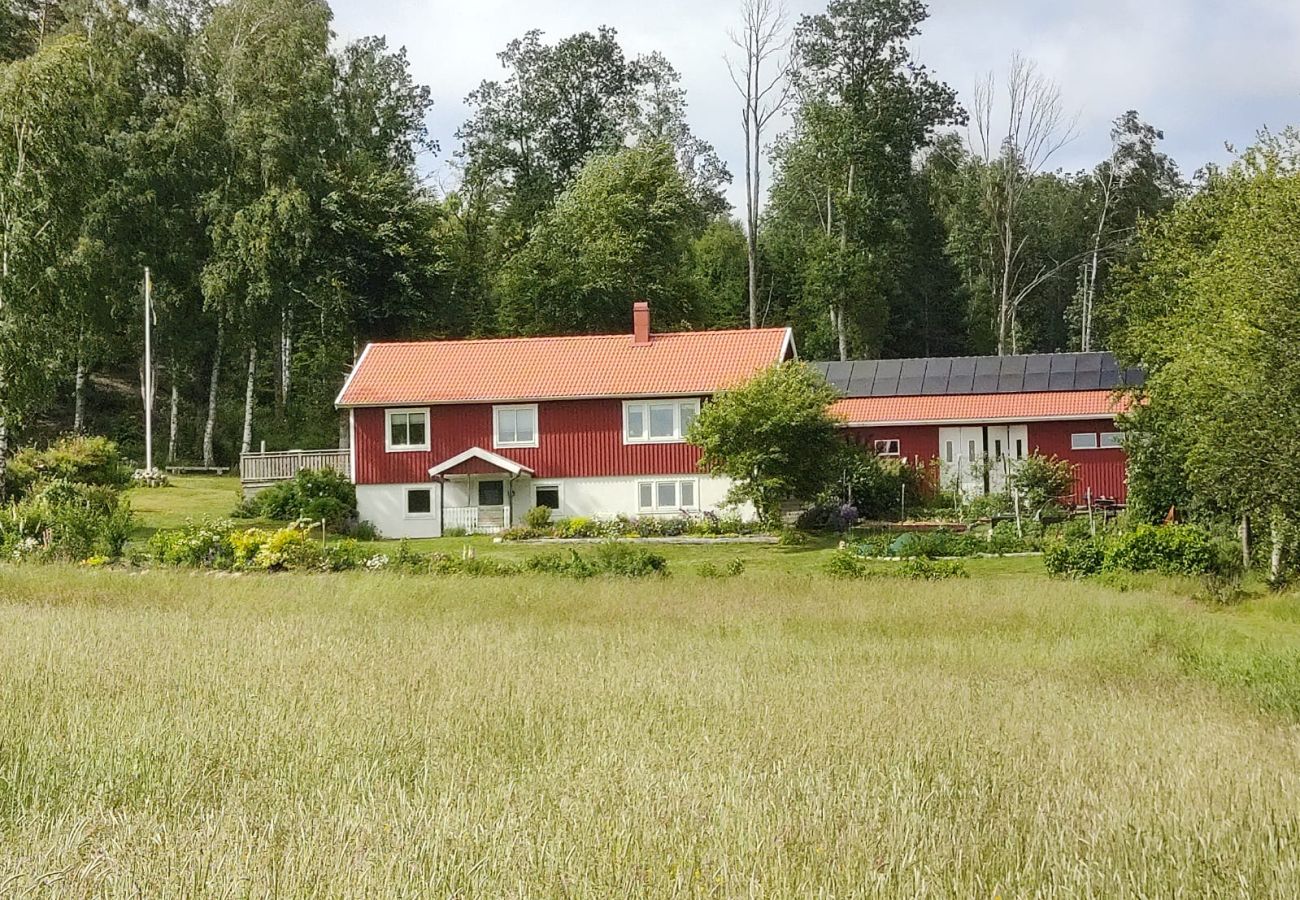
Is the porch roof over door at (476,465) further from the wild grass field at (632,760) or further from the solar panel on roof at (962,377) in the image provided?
the wild grass field at (632,760)

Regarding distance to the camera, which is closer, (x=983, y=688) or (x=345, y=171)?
(x=983, y=688)

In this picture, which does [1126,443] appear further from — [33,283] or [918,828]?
[918,828]

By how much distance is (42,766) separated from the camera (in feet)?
22.1

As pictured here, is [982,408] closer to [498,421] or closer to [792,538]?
[792,538]

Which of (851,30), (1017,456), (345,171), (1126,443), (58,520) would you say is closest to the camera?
(58,520)

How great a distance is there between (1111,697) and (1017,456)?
97.3ft

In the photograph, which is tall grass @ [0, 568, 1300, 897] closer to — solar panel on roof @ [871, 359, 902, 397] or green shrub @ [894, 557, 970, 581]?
green shrub @ [894, 557, 970, 581]

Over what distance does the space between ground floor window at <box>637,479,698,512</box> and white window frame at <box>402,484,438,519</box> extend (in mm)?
5636

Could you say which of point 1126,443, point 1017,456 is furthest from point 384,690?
point 1017,456

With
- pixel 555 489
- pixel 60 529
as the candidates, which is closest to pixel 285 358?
pixel 555 489

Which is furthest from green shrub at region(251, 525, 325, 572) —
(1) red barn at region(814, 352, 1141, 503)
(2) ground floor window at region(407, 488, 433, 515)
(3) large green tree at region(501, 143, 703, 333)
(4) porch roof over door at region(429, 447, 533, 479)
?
(3) large green tree at region(501, 143, 703, 333)

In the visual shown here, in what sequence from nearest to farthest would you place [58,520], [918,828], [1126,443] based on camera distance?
[918,828] → [58,520] → [1126,443]

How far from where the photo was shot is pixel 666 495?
121 ft

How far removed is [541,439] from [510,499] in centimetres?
185
